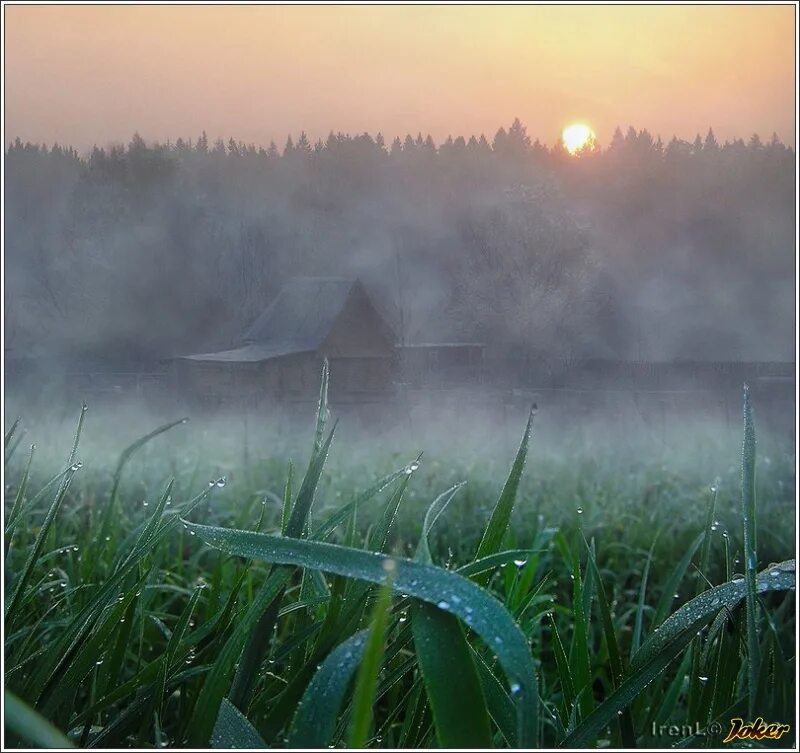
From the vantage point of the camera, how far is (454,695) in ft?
1.00

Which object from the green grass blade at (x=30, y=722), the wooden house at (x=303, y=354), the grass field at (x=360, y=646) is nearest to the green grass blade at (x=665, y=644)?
the grass field at (x=360, y=646)

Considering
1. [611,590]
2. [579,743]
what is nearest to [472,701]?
[579,743]

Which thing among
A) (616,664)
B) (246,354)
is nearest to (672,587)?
(616,664)

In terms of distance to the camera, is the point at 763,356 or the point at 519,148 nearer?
the point at 519,148

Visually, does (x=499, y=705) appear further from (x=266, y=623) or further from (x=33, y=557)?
(x=33, y=557)

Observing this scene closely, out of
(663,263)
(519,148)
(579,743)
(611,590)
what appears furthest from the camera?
(611,590)

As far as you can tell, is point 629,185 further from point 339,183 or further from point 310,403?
point 310,403

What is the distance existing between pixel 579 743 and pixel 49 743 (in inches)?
9.0

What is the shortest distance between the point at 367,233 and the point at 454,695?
1.98 ft

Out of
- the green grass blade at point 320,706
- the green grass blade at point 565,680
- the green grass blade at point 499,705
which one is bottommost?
the green grass blade at point 565,680

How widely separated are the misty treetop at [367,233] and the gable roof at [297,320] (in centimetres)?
1

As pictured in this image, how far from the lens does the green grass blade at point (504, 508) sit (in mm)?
397

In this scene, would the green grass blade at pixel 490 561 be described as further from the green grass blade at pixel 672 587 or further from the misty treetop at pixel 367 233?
the misty treetop at pixel 367 233

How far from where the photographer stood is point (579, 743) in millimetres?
361
